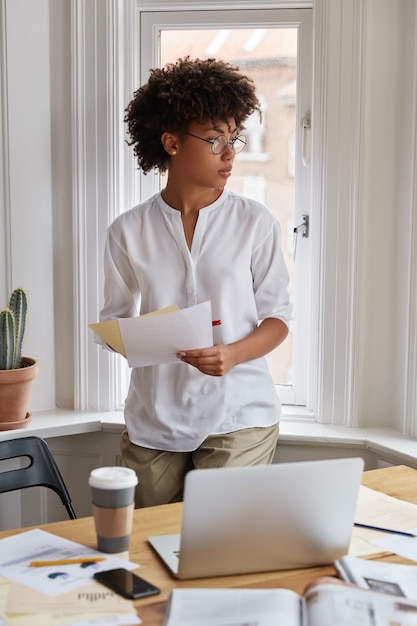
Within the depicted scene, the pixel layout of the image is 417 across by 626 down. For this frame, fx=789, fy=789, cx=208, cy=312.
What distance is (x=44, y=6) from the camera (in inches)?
113

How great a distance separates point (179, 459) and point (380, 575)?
41.5 inches

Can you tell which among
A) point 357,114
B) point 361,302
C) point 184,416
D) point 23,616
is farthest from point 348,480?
point 357,114

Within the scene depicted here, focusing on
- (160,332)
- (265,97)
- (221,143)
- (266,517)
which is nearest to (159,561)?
(266,517)

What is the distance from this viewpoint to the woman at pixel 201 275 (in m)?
2.29

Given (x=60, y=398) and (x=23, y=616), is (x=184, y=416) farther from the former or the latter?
(x=23, y=616)

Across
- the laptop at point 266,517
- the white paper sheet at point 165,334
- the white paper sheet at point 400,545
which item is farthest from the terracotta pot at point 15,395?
the white paper sheet at point 400,545

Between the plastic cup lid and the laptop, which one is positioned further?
the plastic cup lid

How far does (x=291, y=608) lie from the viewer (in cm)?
125

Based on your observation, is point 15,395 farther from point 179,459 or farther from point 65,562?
point 65,562

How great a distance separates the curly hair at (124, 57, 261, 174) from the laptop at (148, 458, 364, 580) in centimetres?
122

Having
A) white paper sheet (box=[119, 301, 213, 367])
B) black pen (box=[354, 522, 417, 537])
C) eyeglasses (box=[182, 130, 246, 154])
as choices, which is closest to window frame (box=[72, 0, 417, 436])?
eyeglasses (box=[182, 130, 246, 154])

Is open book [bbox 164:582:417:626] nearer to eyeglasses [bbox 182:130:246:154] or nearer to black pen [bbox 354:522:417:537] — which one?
black pen [bbox 354:522:417:537]

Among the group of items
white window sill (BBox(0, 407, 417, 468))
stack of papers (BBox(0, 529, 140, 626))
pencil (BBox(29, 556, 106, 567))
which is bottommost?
white window sill (BBox(0, 407, 417, 468))

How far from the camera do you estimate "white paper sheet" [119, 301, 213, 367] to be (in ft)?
6.48
